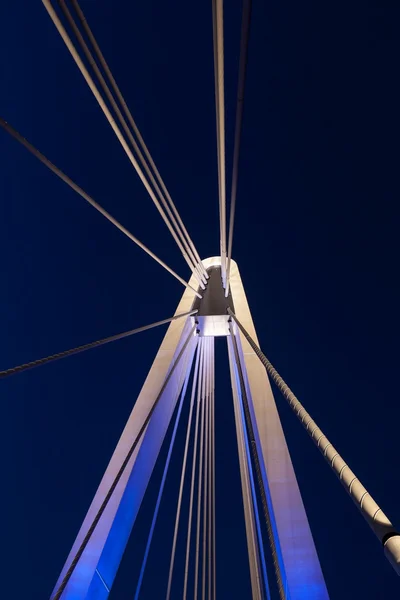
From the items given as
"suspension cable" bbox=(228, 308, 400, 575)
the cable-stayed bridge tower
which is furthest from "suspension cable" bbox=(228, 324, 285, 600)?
"suspension cable" bbox=(228, 308, 400, 575)

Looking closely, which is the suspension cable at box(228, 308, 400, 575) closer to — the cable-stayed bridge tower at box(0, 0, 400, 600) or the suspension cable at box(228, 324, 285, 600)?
the cable-stayed bridge tower at box(0, 0, 400, 600)

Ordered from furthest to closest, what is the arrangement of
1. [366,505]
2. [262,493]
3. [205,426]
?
[205,426], [262,493], [366,505]

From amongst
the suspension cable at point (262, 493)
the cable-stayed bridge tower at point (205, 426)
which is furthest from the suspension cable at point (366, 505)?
the suspension cable at point (262, 493)

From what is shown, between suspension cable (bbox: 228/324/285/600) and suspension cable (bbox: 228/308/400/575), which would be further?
suspension cable (bbox: 228/324/285/600)

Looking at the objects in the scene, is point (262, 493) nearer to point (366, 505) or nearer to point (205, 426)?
point (366, 505)

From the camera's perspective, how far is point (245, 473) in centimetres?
491

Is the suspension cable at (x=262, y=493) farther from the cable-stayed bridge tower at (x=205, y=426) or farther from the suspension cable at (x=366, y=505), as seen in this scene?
the suspension cable at (x=366, y=505)

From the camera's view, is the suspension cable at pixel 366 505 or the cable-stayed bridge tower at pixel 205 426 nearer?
the suspension cable at pixel 366 505

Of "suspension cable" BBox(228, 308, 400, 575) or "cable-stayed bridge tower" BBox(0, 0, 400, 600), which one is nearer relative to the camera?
"suspension cable" BBox(228, 308, 400, 575)

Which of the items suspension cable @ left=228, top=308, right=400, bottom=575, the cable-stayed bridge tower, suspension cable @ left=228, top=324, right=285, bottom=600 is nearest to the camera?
suspension cable @ left=228, top=308, right=400, bottom=575

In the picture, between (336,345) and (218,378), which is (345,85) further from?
(218,378)

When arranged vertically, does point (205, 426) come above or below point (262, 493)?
above

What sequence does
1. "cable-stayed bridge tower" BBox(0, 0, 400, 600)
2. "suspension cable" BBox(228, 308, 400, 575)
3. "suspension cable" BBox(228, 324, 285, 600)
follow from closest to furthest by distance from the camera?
"suspension cable" BBox(228, 308, 400, 575) < "cable-stayed bridge tower" BBox(0, 0, 400, 600) < "suspension cable" BBox(228, 324, 285, 600)

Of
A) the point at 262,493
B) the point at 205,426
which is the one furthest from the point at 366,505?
the point at 205,426
